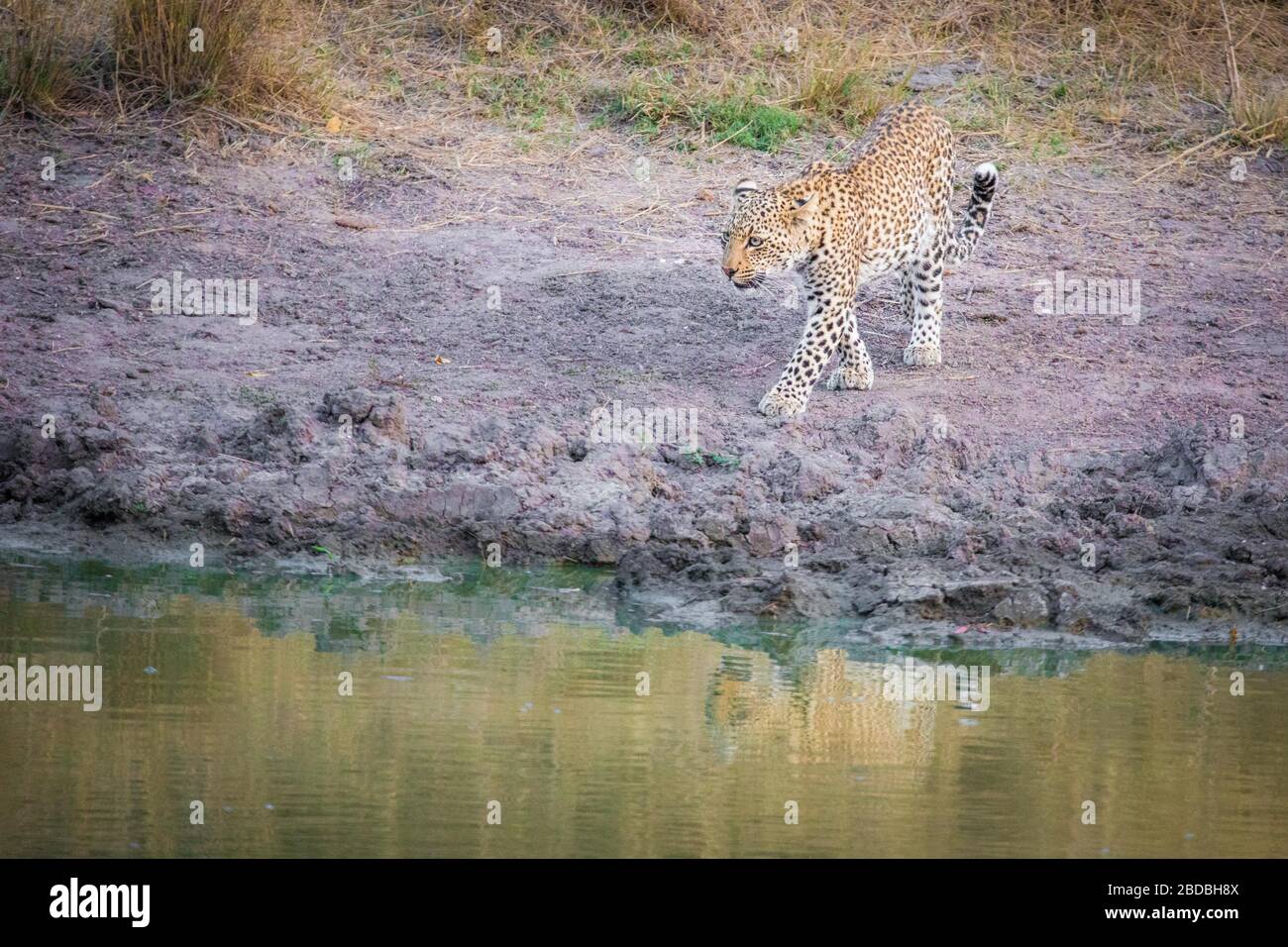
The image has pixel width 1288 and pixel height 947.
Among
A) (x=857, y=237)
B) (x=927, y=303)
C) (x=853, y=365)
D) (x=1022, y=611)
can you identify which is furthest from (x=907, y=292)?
(x=1022, y=611)

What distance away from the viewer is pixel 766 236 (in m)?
10.7

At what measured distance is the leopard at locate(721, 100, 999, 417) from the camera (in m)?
10.8

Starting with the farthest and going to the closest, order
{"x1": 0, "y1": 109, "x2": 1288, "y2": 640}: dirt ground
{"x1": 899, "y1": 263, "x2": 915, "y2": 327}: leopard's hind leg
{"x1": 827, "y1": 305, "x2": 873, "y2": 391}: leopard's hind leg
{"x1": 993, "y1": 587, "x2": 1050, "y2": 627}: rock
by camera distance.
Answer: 1. {"x1": 899, "y1": 263, "x2": 915, "y2": 327}: leopard's hind leg
2. {"x1": 827, "y1": 305, "x2": 873, "y2": 391}: leopard's hind leg
3. {"x1": 0, "y1": 109, "x2": 1288, "y2": 640}: dirt ground
4. {"x1": 993, "y1": 587, "x2": 1050, "y2": 627}: rock

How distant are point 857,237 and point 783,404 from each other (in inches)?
41.7

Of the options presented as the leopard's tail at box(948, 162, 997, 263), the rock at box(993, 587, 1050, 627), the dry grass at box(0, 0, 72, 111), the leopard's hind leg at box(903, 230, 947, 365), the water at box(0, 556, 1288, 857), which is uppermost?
the dry grass at box(0, 0, 72, 111)

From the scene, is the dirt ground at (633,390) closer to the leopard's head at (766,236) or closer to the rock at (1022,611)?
the rock at (1022,611)

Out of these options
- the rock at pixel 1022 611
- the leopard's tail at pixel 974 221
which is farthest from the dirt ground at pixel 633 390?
the leopard's tail at pixel 974 221

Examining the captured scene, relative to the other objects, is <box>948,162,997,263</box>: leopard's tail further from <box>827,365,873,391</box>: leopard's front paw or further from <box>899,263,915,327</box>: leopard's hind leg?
<box>827,365,873,391</box>: leopard's front paw

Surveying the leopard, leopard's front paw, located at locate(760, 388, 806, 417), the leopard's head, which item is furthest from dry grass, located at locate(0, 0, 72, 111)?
leopard's front paw, located at locate(760, 388, 806, 417)

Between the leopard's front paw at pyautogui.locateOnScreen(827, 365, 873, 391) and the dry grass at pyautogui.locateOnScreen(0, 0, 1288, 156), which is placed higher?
the dry grass at pyautogui.locateOnScreen(0, 0, 1288, 156)

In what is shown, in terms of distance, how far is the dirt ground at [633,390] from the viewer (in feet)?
31.4
